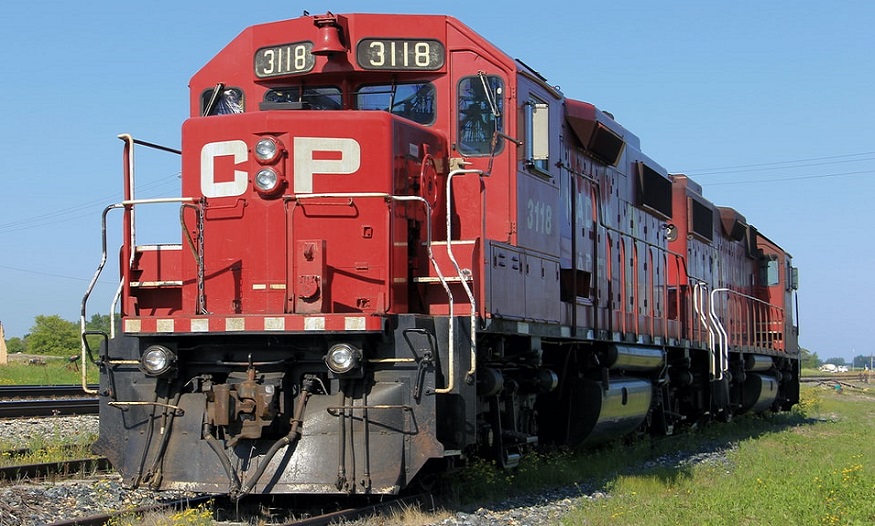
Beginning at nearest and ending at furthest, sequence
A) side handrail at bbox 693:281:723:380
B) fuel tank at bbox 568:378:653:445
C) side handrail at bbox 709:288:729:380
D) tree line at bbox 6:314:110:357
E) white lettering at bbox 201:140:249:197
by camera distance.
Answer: white lettering at bbox 201:140:249:197, fuel tank at bbox 568:378:653:445, side handrail at bbox 693:281:723:380, side handrail at bbox 709:288:729:380, tree line at bbox 6:314:110:357

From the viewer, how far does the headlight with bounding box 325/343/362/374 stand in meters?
6.89

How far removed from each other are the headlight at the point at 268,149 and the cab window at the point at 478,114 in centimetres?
155

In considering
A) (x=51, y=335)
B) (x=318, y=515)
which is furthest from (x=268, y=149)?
(x=51, y=335)

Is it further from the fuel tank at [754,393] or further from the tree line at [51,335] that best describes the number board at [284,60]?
the tree line at [51,335]

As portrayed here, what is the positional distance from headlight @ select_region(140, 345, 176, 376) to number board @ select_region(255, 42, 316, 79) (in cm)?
236

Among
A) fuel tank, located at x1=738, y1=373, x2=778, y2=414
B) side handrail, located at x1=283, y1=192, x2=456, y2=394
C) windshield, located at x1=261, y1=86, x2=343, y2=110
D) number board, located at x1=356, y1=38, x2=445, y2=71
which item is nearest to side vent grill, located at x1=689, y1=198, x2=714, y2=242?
fuel tank, located at x1=738, y1=373, x2=778, y2=414

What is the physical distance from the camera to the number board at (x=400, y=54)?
8.01m

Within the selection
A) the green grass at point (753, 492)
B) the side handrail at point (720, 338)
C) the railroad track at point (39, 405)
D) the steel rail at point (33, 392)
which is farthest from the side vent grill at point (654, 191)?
the steel rail at point (33, 392)

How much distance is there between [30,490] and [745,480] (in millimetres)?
6074

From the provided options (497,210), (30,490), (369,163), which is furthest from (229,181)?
(30,490)

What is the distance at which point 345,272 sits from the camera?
7395 mm

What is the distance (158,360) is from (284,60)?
255 centimetres

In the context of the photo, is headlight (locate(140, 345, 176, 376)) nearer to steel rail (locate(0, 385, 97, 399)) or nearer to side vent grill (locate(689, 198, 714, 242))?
side vent grill (locate(689, 198, 714, 242))

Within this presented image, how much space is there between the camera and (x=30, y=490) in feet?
25.9
